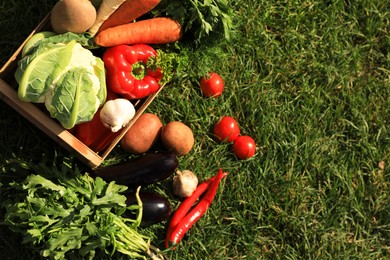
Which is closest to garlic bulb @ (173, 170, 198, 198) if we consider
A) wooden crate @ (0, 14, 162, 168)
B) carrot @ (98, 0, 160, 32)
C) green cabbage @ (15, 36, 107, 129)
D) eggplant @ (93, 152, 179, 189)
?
eggplant @ (93, 152, 179, 189)

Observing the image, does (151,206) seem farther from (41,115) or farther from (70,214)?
(41,115)

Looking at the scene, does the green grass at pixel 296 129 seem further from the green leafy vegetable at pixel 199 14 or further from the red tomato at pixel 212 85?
A: the green leafy vegetable at pixel 199 14

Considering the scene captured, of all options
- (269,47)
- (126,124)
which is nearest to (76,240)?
(126,124)

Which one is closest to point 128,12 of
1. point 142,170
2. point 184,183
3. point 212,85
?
point 212,85

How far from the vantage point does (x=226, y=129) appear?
370 cm

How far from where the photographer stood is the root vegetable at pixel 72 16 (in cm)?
299

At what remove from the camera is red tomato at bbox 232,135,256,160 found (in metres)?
3.71

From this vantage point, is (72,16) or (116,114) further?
(116,114)

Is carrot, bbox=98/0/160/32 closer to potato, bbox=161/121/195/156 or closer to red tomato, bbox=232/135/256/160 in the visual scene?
potato, bbox=161/121/195/156

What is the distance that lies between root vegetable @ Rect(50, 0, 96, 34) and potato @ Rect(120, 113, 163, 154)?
0.71m

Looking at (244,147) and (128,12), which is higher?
(128,12)

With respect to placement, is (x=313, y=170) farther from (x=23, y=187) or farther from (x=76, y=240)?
(x=23, y=187)

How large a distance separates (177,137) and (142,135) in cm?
23

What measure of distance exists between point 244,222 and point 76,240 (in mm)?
1267
